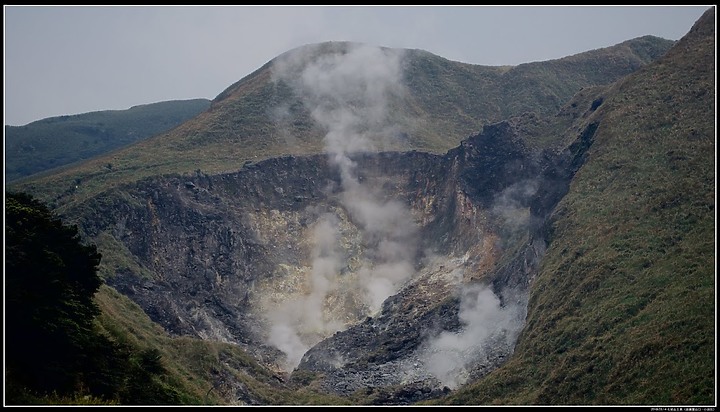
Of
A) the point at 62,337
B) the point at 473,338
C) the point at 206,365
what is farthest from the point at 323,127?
the point at 62,337

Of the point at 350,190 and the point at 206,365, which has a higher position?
the point at 350,190

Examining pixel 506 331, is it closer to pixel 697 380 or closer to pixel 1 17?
pixel 697 380

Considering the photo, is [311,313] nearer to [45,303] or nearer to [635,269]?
[635,269]

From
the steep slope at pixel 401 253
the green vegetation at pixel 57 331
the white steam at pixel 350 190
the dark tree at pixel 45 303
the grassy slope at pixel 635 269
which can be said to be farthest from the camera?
the white steam at pixel 350 190

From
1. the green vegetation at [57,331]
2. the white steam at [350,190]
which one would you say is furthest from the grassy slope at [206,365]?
the white steam at [350,190]

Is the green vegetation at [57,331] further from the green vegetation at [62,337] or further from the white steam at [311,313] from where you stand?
the white steam at [311,313]

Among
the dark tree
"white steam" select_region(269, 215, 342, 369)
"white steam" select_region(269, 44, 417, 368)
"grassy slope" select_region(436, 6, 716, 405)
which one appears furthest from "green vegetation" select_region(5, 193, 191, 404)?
"white steam" select_region(269, 44, 417, 368)
